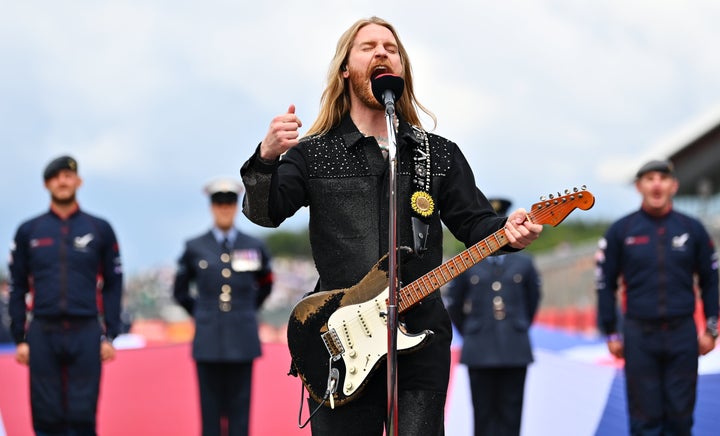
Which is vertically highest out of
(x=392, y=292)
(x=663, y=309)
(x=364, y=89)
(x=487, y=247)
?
(x=364, y=89)

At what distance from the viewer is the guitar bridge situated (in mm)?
3623

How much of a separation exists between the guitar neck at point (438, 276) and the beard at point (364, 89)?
0.65m

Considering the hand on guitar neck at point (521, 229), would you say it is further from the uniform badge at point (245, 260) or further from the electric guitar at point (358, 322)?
the uniform badge at point (245, 260)

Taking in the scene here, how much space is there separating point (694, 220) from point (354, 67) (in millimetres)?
4287

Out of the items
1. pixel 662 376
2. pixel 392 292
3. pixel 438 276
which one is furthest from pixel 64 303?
pixel 392 292

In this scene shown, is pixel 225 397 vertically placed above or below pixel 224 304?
below

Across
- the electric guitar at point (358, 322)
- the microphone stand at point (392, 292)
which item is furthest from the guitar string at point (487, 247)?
the microphone stand at point (392, 292)

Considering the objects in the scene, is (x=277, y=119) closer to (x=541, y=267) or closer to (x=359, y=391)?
(x=359, y=391)

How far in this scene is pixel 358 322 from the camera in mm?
3613

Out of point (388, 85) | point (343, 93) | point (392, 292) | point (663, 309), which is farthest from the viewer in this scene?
point (663, 309)

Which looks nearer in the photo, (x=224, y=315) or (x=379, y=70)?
(x=379, y=70)

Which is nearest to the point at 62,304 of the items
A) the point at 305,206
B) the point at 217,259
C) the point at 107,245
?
the point at 107,245

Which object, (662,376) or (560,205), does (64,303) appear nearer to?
(662,376)

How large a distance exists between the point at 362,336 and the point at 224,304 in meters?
5.01
